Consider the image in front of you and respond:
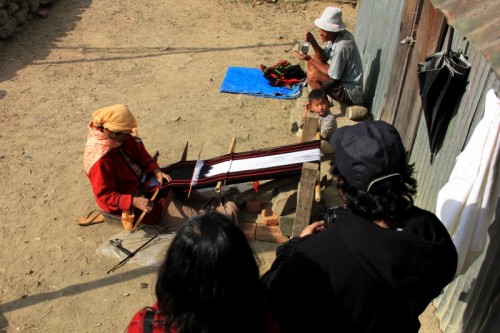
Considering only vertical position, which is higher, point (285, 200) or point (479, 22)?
point (479, 22)

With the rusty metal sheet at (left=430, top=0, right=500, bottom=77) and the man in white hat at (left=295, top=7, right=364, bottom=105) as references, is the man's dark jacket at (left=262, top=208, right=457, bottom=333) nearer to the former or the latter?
the rusty metal sheet at (left=430, top=0, right=500, bottom=77)

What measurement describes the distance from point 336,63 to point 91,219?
3.76 m

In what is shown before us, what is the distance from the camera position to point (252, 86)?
296 inches

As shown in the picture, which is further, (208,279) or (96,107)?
(96,107)

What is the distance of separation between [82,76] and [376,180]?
687 centimetres

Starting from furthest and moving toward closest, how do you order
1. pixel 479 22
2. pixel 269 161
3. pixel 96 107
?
pixel 96 107
pixel 269 161
pixel 479 22

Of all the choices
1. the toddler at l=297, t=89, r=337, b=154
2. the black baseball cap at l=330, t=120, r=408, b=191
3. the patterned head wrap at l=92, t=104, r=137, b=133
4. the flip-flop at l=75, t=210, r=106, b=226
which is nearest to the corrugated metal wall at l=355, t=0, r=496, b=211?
the toddler at l=297, t=89, r=337, b=154

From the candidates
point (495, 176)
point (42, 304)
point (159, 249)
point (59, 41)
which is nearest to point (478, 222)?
point (495, 176)

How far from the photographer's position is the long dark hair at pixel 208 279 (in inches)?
62.2

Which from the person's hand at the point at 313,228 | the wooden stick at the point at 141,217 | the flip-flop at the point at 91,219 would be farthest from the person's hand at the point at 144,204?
the person's hand at the point at 313,228

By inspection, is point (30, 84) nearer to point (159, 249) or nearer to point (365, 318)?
point (159, 249)

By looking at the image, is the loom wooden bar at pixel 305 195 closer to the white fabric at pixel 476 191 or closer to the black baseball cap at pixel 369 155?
the white fabric at pixel 476 191

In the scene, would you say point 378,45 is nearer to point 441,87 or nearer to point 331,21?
point 331,21

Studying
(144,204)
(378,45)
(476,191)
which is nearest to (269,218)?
(144,204)
